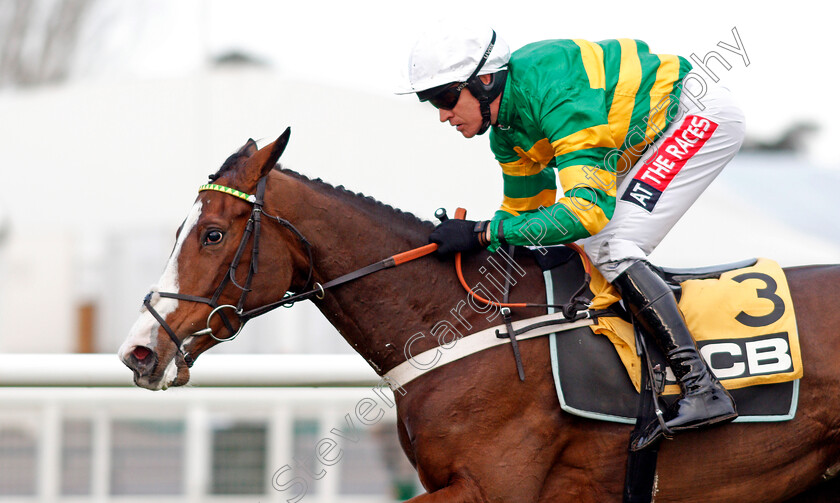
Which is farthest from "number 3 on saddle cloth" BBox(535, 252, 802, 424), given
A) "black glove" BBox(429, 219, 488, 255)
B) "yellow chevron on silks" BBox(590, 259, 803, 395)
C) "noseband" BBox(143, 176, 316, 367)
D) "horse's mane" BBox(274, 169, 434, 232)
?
"noseband" BBox(143, 176, 316, 367)

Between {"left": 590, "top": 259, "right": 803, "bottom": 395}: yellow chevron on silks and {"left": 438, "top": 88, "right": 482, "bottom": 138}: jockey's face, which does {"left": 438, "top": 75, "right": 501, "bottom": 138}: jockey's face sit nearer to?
{"left": 438, "top": 88, "right": 482, "bottom": 138}: jockey's face

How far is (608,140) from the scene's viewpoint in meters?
2.73

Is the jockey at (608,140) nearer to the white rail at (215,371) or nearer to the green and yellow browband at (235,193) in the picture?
the green and yellow browband at (235,193)

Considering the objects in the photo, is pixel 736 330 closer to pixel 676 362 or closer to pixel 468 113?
pixel 676 362

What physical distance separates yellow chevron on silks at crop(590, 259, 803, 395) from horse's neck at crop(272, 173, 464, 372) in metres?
0.56

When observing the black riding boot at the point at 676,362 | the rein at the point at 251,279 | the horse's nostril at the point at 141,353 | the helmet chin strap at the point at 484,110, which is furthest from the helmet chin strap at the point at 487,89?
the horse's nostril at the point at 141,353

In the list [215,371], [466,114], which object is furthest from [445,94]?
[215,371]

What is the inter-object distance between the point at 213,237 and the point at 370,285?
1.78 ft

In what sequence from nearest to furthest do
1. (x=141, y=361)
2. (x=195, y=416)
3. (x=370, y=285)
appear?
1. (x=141, y=361)
2. (x=370, y=285)
3. (x=195, y=416)

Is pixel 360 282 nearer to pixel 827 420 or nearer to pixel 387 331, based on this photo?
pixel 387 331

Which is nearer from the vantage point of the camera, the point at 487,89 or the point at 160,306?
the point at 160,306

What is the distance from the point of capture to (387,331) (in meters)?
2.91

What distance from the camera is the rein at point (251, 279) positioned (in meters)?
2.74

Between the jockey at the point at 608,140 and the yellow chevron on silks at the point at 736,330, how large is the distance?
0.10m
